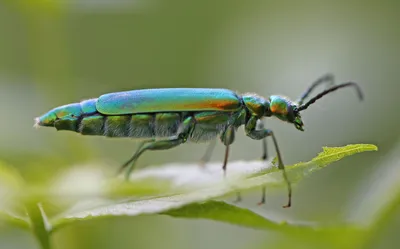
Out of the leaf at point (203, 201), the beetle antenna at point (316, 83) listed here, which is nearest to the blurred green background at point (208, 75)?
the beetle antenna at point (316, 83)

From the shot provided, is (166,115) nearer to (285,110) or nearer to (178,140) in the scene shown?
(178,140)

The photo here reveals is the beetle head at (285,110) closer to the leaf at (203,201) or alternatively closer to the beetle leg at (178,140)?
the beetle leg at (178,140)

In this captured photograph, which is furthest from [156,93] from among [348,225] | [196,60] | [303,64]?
[196,60]

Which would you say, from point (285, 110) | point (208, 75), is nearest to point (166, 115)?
point (285, 110)

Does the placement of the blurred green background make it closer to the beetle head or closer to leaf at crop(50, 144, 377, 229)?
the beetle head

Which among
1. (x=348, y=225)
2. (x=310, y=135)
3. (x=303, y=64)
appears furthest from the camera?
(x=303, y=64)

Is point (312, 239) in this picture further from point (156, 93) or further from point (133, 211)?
point (156, 93)
